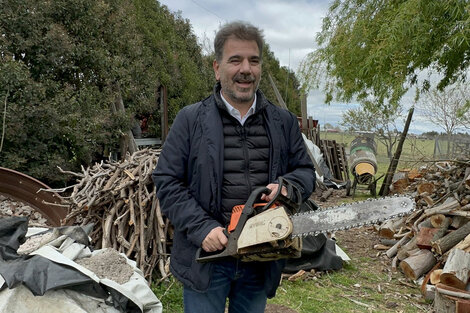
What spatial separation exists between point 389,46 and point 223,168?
16.2 ft

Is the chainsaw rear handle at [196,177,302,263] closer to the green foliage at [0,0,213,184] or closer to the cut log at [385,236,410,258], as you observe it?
the cut log at [385,236,410,258]

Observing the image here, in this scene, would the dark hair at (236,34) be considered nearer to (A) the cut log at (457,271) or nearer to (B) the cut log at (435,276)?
(A) the cut log at (457,271)

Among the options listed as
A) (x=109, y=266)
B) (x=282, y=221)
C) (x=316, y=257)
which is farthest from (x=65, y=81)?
(x=282, y=221)

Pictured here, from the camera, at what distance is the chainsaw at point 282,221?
1634 mm

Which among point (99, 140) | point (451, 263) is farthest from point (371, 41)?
point (99, 140)

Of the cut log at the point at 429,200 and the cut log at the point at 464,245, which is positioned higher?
the cut log at the point at 429,200

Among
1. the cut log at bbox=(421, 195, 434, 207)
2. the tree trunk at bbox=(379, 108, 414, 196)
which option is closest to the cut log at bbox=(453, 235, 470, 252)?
the cut log at bbox=(421, 195, 434, 207)

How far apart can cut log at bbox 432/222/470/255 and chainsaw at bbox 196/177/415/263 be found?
139 inches

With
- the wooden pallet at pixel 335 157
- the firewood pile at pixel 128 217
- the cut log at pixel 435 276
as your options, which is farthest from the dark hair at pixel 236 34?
the wooden pallet at pixel 335 157

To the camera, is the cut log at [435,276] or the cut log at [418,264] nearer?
the cut log at [435,276]

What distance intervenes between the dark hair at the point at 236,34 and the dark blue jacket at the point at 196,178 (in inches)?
8.2

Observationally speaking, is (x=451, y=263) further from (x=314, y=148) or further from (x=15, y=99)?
(x=314, y=148)

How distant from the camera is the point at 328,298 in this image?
4.49m

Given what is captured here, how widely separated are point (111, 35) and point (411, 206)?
9223 millimetres
